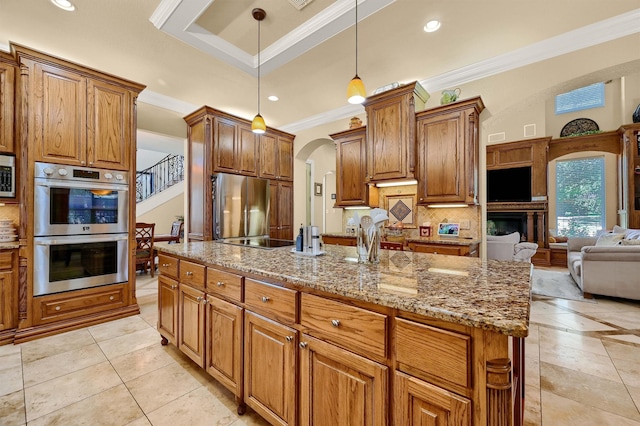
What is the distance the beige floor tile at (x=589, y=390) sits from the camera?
65.5 inches

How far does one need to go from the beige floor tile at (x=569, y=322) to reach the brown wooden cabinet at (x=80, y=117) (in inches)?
196

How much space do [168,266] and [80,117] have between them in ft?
6.46

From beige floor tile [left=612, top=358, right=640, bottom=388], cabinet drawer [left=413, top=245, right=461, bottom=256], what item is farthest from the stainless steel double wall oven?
beige floor tile [left=612, top=358, right=640, bottom=388]

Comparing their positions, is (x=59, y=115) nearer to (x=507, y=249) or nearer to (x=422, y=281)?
(x=422, y=281)

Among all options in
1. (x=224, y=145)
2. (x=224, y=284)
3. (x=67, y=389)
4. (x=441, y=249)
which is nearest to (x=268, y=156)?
(x=224, y=145)

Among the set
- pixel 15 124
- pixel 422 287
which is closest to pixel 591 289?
pixel 422 287

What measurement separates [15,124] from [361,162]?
4014 mm

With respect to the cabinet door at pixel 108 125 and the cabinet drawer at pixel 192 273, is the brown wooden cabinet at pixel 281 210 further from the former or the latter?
the cabinet drawer at pixel 192 273

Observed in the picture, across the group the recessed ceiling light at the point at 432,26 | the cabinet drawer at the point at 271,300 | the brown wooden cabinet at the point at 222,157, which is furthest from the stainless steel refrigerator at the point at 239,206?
the recessed ceiling light at the point at 432,26

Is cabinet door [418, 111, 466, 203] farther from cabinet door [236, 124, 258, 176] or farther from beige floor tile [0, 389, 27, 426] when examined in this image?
beige floor tile [0, 389, 27, 426]

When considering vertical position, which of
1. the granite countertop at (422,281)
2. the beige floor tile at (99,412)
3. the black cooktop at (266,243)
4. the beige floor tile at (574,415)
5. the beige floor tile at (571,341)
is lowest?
the beige floor tile at (574,415)

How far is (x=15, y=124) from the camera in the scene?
105 inches

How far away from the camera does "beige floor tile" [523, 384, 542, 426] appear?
5.14ft

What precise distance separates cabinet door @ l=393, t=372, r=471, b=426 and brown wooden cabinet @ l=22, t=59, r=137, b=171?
3477mm
